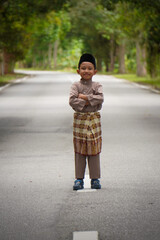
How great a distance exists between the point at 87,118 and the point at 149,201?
117cm

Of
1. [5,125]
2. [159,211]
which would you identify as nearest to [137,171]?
[159,211]

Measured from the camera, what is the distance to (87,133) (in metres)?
6.12

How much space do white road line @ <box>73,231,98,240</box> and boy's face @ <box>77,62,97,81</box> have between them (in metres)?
2.03

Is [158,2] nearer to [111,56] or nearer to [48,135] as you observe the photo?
[48,135]

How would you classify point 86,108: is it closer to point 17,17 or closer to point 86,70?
point 86,70

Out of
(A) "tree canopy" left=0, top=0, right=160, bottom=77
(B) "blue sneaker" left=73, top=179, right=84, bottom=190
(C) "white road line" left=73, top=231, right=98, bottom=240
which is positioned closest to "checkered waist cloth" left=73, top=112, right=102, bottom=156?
(B) "blue sneaker" left=73, top=179, right=84, bottom=190

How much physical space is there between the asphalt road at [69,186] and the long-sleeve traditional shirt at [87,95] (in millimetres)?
1009

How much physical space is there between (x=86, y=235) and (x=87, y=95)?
186 cm

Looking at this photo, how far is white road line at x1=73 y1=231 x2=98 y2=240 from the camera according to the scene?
15.1 ft

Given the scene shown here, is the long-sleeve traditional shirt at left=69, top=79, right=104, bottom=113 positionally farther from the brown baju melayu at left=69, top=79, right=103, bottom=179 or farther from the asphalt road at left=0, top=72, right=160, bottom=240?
the asphalt road at left=0, top=72, right=160, bottom=240

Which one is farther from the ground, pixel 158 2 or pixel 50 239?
pixel 158 2

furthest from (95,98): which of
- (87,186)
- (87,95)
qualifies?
(87,186)

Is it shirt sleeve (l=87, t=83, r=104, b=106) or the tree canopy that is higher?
the tree canopy

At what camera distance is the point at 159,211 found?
5363 mm
